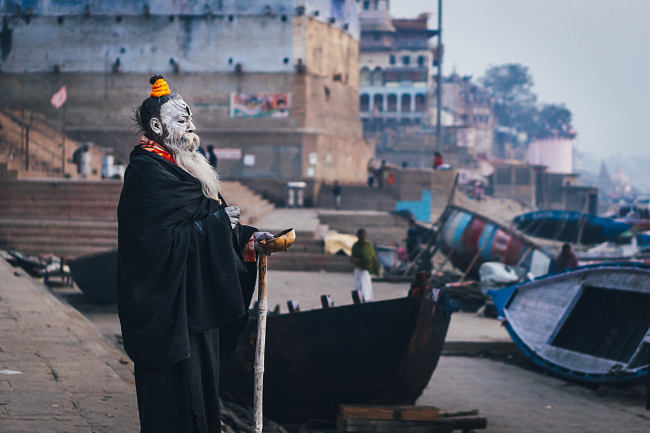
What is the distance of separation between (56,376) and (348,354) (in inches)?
92.4

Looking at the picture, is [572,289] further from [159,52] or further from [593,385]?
[159,52]

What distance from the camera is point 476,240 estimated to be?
18.2m

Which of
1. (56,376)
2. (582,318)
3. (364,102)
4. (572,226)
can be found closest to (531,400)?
(582,318)

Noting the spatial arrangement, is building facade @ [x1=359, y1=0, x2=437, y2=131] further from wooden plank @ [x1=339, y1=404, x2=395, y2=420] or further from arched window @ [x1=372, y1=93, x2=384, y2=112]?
wooden plank @ [x1=339, y1=404, x2=395, y2=420]

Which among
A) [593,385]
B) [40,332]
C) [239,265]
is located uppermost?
[239,265]

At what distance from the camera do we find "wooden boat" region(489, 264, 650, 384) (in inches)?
363

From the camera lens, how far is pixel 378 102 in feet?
220

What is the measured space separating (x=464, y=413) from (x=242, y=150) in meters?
25.8

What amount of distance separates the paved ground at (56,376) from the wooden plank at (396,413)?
1.88m

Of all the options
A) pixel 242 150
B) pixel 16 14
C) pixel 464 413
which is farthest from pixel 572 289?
pixel 16 14

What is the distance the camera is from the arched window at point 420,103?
218ft

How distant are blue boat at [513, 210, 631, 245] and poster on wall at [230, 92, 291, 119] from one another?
11.1 m

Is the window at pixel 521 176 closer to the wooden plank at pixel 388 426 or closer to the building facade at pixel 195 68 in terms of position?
the building facade at pixel 195 68

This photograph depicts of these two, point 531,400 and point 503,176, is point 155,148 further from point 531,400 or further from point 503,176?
point 503,176
